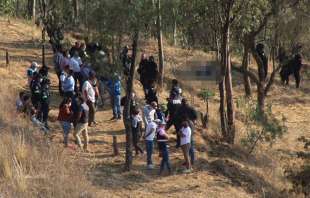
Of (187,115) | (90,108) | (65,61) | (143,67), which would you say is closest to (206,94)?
(143,67)

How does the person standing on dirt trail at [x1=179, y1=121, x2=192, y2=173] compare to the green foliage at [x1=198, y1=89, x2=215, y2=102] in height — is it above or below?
below

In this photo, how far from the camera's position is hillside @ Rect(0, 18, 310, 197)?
15.9m

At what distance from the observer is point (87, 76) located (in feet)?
66.2

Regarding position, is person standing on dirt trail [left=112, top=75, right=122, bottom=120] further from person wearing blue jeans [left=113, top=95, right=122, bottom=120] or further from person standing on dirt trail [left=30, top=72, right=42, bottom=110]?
person standing on dirt trail [left=30, top=72, right=42, bottom=110]

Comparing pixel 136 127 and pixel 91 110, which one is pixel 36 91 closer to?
pixel 91 110

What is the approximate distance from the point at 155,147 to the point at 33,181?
692 cm

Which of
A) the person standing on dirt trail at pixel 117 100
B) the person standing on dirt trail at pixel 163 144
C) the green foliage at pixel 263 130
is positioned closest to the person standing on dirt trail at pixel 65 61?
the person standing on dirt trail at pixel 117 100

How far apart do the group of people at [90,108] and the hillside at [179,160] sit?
492mm

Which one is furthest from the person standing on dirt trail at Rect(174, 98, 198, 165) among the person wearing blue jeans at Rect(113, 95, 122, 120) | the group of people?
the person wearing blue jeans at Rect(113, 95, 122, 120)

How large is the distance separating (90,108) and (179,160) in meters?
3.14

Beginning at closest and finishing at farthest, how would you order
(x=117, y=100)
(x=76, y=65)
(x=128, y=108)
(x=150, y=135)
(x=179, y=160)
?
(x=128, y=108) < (x=150, y=135) < (x=179, y=160) < (x=117, y=100) < (x=76, y=65)

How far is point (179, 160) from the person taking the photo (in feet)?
61.4

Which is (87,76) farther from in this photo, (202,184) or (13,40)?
(13,40)

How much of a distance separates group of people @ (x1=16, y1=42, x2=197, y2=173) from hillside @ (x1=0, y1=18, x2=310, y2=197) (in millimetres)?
492
